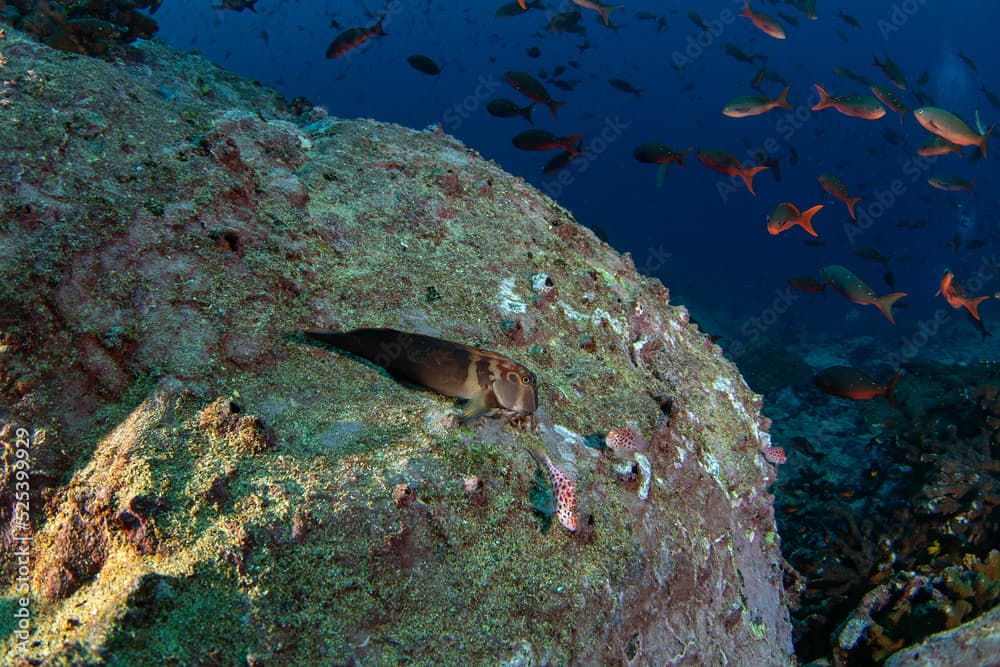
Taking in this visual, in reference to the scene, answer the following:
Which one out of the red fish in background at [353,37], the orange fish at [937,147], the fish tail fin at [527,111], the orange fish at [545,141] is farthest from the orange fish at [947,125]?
the red fish in background at [353,37]

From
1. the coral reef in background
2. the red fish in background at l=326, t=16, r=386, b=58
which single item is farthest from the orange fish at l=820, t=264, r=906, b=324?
the red fish in background at l=326, t=16, r=386, b=58

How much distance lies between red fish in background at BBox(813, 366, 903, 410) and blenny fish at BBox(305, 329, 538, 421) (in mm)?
5436

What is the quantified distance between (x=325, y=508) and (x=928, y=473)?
23.9ft

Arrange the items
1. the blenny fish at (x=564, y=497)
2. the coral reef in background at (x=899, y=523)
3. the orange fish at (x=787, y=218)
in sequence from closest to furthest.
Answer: the blenny fish at (x=564, y=497)
the coral reef in background at (x=899, y=523)
the orange fish at (x=787, y=218)

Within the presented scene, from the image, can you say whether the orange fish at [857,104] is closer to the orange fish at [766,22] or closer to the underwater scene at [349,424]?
the orange fish at [766,22]

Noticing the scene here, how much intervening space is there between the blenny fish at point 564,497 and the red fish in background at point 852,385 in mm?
5373

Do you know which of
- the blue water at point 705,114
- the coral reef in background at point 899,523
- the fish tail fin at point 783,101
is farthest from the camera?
the blue water at point 705,114

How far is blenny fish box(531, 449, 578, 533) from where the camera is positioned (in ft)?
7.15

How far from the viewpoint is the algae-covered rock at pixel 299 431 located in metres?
1.73

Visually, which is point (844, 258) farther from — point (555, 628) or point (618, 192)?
point (555, 628)

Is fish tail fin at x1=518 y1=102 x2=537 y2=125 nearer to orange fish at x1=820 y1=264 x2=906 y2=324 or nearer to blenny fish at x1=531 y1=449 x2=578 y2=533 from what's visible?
orange fish at x1=820 y1=264 x2=906 y2=324

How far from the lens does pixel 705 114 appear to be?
77.2 m

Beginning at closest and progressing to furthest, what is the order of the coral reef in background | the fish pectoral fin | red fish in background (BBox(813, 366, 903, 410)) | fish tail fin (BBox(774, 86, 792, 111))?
the fish pectoral fin
the coral reef in background
red fish in background (BBox(813, 366, 903, 410))
fish tail fin (BBox(774, 86, 792, 111))

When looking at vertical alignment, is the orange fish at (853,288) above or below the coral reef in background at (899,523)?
above
